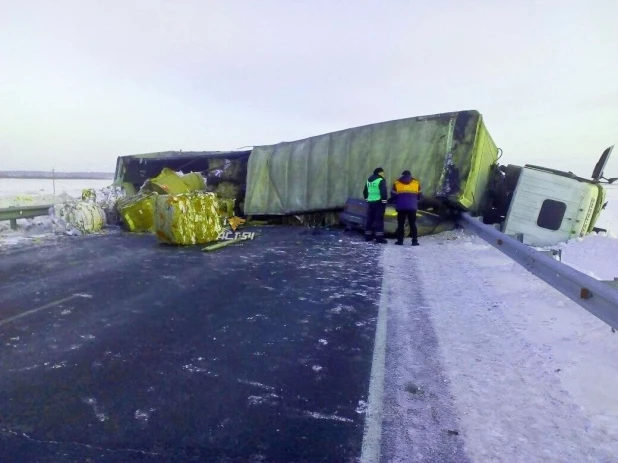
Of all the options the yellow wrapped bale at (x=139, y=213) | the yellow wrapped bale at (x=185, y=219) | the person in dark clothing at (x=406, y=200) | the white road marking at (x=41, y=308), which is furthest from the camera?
the yellow wrapped bale at (x=139, y=213)

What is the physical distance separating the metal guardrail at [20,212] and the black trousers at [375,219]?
913 centimetres

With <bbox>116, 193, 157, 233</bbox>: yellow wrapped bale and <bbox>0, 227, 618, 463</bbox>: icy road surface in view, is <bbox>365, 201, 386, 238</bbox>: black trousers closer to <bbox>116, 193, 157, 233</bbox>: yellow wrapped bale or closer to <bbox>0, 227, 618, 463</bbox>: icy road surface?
<bbox>0, 227, 618, 463</bbox>: icy road surface

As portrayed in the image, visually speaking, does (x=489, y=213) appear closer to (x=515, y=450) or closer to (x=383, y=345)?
(x=383, y=345)

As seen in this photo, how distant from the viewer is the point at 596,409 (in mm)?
2973

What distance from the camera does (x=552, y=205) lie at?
418 inches

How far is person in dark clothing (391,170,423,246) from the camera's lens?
10398 millimetres

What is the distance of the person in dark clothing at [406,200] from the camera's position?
34.1 feet

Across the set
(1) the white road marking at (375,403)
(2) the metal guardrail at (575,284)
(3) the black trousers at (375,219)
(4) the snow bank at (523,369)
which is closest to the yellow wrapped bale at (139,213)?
(3) the black trousers at (375,219)

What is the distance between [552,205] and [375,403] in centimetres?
929

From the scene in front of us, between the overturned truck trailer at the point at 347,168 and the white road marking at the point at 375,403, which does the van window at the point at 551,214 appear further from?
the white road marking at the point at 375,403

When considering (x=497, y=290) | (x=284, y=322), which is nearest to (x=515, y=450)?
(x=284, y=322)

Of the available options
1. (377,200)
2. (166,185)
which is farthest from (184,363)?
(166,185)

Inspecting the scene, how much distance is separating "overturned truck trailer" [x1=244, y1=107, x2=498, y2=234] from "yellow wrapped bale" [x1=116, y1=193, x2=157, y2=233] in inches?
139

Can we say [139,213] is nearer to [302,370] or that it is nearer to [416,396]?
Result: [302,370]
